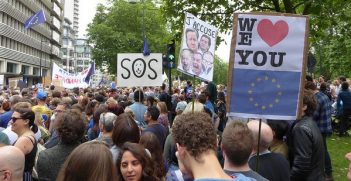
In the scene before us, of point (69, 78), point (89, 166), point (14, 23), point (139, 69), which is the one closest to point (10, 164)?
point (89, 166)

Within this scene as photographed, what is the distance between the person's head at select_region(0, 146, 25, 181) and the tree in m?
50.0

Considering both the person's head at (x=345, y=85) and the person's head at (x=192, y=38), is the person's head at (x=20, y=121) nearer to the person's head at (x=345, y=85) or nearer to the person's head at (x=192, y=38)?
the person's head at (x=192, y=38)

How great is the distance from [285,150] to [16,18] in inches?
2577

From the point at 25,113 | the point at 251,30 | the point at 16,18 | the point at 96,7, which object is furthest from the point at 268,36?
the point at 16,18

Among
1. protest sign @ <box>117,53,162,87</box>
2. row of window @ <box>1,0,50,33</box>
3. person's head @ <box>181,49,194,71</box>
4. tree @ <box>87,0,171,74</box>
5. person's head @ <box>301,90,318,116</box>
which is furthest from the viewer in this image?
row of window @ <box>1,0,50,33</box>

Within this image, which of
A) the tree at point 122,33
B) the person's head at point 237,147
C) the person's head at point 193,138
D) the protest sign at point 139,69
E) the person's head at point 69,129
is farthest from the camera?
the tree at point 122,33

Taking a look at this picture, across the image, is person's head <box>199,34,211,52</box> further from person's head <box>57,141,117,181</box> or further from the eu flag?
person's head <box>57,141,117,181</box>

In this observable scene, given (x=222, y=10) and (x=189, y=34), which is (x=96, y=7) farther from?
(x=189, y=34)

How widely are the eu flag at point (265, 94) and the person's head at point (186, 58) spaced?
10.8 feet

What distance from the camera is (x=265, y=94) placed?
464 centimetres

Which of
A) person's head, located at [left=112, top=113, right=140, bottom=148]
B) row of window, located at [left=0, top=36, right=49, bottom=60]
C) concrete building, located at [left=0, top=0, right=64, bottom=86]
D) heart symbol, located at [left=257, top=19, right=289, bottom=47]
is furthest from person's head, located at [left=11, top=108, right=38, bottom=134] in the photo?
row of window, located at [left=0, top=36, right=49, bottom=60]

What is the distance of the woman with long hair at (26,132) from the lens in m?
5.08

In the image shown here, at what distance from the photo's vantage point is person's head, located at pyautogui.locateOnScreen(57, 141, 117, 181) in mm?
2992

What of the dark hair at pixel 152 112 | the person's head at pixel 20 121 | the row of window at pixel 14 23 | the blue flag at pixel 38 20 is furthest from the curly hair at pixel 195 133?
the row of window at pixel 14 23
